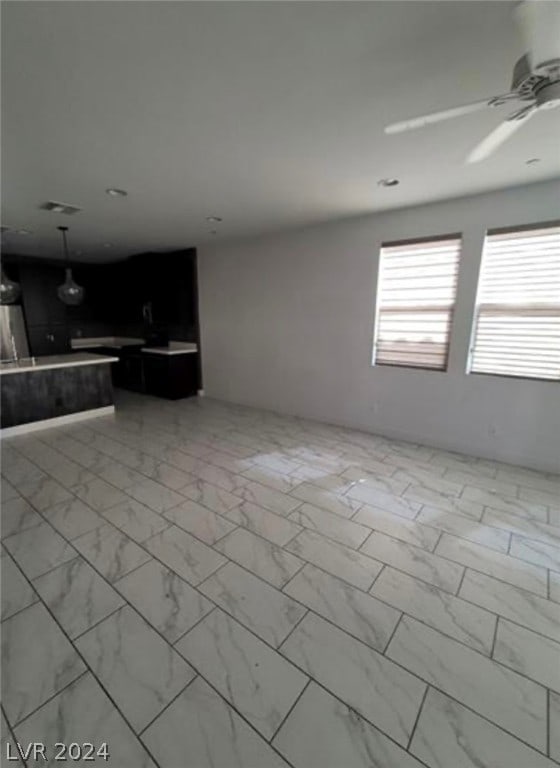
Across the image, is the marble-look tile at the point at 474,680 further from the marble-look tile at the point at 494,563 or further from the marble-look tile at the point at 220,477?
the marble-look tile at the point at 220,477

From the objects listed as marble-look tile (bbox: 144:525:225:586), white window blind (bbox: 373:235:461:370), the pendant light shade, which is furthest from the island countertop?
white window blind (bbox: 373:235:461:370)

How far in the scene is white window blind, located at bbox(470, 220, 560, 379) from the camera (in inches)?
119

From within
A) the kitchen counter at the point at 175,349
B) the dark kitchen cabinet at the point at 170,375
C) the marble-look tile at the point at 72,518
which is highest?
the kitchen counter at the point at 175,349

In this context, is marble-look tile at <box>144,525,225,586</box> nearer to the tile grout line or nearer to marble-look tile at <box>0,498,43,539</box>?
marble-look tile at <box>0,498,43,539</box>

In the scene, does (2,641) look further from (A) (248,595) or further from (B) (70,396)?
(B) (70,396)

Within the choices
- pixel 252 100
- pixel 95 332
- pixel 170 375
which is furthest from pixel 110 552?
pixel 95 332

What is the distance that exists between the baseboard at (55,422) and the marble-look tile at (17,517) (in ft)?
6.23

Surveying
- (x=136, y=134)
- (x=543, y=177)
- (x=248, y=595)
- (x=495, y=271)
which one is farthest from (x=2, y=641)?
(x=543, y=177)

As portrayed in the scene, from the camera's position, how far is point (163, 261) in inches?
244

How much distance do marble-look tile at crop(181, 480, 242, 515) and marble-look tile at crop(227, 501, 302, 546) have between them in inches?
3.1

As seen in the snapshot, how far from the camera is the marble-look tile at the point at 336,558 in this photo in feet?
6.39


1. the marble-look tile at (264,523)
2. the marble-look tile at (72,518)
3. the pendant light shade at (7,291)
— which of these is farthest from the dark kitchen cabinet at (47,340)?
the marble-look tile at (264,523)

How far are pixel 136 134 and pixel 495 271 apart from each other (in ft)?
10.7

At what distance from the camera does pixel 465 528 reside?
2391mm
